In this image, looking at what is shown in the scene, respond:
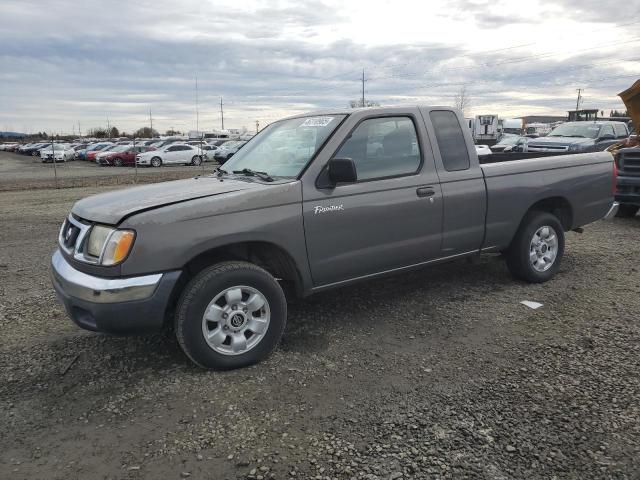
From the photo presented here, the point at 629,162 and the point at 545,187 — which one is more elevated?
the point at 629,162

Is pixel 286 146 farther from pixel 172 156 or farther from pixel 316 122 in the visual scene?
pixel 172 156

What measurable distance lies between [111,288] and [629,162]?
30.5 feet

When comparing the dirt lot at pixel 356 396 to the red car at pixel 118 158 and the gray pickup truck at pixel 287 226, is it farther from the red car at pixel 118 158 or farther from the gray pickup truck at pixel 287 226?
the red car at pixel 118 158

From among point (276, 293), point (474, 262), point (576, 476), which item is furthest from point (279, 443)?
point (474, 262)

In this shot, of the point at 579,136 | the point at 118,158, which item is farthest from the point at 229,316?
the point at 118,158

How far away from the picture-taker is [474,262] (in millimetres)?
6652

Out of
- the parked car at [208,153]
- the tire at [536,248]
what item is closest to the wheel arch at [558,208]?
the tire at [536,248]

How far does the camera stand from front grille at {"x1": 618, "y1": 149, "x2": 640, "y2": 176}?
9.27 meters

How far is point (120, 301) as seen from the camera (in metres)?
3.36

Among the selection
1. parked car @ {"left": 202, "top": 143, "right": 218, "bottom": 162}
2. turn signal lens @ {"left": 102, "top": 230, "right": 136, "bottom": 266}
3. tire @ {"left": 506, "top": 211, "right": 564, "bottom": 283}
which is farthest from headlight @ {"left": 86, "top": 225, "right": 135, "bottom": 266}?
parked car @ {"left": 202, "top": 143, "right": 218, "bottom": 162}

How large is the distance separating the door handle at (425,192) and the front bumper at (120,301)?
7.12ft

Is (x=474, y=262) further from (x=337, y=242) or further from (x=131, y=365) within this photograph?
(x=131, y=365)

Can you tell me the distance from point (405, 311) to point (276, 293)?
5.30 ft

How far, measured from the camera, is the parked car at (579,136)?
13.7 m
